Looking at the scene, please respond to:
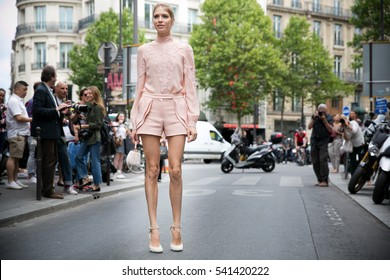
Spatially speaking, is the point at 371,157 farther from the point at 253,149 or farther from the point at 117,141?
the point at 253,149

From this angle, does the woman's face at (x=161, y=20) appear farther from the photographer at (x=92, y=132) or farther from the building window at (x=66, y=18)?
the building window at (x=66, y=18)

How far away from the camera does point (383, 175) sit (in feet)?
28.2

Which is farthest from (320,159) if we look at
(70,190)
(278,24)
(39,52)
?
(278,24)

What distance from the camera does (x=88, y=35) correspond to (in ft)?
132

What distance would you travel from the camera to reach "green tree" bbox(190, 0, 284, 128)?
44.6m

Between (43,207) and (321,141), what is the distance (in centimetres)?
709

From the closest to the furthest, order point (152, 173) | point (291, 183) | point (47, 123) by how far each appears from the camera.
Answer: point (152, 173) < point (47, 123) < point (291, 183)

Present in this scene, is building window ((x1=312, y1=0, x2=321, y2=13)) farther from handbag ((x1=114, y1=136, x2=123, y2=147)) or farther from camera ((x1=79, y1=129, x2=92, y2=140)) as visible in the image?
camera ((x1=79, y1=129, x2=92, y2=140))

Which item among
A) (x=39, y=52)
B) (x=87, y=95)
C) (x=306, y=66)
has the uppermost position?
(x=306, y=66)

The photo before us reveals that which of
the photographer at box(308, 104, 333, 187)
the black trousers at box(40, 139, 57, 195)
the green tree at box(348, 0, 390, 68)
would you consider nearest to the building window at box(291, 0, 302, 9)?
the green tree at box(348, 0, 390, 68)

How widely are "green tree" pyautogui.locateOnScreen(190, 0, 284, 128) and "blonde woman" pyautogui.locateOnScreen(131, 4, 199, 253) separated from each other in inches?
1548

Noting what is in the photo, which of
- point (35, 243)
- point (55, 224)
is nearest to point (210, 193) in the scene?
point (55, 224)

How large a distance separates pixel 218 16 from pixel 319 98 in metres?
12.4
